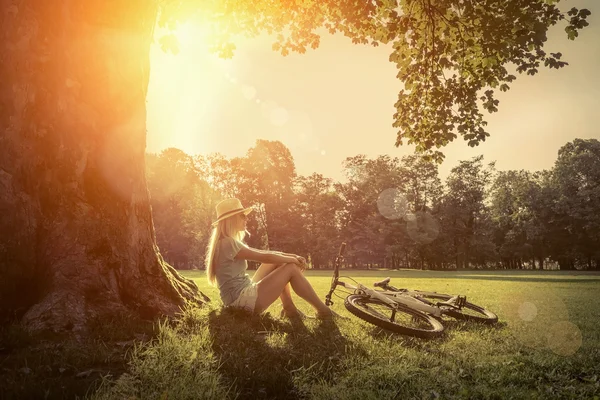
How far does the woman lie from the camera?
7.07 m

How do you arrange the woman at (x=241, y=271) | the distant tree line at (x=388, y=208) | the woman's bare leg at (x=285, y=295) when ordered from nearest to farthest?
1. the woman at (x=241, y=271)
2. the woman's bare leg at (x=285, y=295)
3. the distant tree line at (x=388, y=208)

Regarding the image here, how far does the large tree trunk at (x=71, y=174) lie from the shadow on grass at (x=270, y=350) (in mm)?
1290

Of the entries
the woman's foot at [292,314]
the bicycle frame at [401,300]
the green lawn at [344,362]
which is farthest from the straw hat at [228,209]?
the bicycle frame at [401,300]

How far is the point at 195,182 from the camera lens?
208 feet

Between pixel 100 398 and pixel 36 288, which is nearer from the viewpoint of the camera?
pixel 100 398

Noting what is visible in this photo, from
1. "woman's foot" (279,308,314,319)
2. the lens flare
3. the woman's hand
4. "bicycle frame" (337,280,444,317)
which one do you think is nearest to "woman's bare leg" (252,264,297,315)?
"woman's foot" (279,308,314,319)

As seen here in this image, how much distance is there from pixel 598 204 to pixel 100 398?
2614 inches

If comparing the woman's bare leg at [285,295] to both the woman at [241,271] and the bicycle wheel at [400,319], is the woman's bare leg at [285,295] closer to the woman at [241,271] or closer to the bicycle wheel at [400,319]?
the woman at [241,271]

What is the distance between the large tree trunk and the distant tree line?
5048 centimetres

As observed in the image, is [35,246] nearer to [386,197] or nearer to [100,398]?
[100,398]

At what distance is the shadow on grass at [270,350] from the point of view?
427cm

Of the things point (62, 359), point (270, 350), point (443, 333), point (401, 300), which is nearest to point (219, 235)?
point (270, 350)

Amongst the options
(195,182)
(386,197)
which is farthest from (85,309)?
(386,197)

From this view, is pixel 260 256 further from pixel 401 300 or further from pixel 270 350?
pixel 401 300
